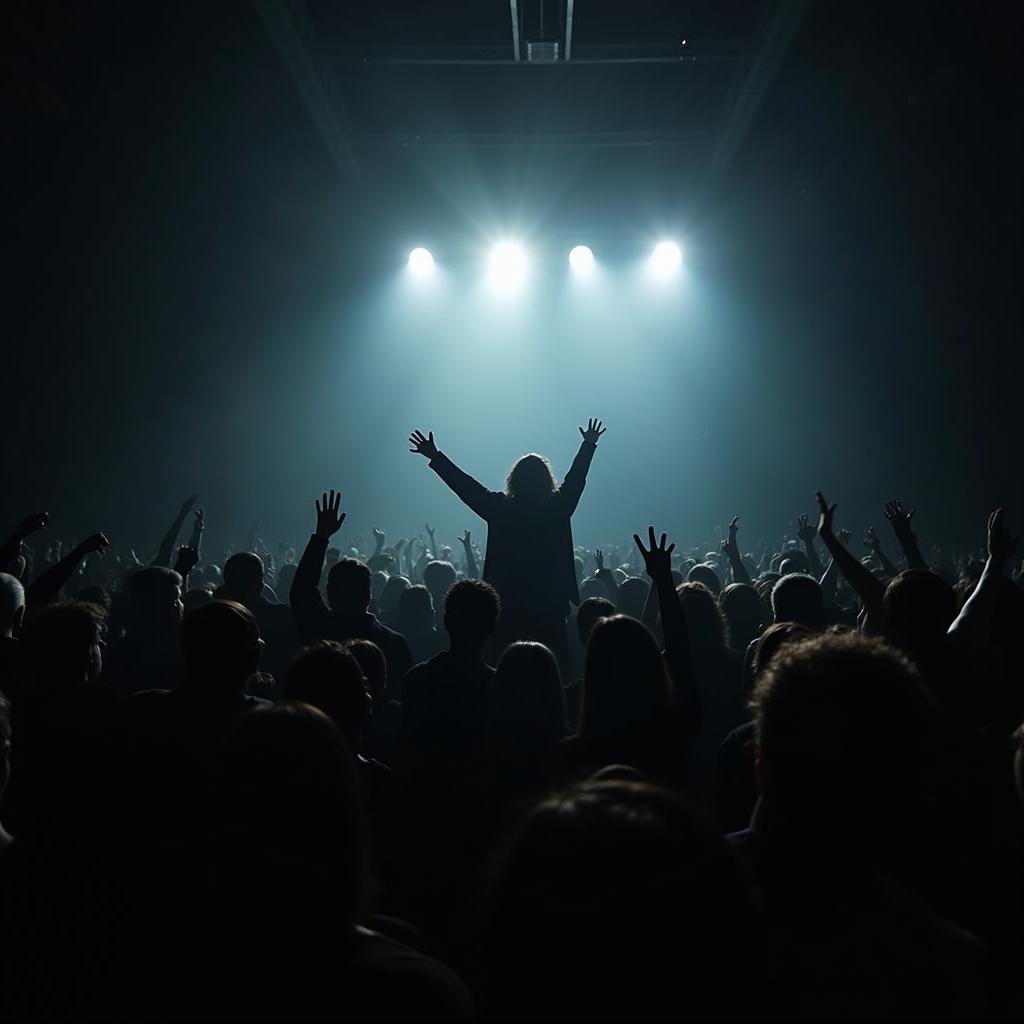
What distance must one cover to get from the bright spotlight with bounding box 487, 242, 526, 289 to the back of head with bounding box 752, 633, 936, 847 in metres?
23.3

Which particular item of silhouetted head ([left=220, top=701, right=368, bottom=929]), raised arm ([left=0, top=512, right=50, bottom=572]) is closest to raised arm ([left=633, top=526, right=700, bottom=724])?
silhouetted head ([left=220, top=701, right=368, bottom=929])

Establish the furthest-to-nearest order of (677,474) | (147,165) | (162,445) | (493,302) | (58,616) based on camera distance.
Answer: (677,474) → (493,302) → (162,445) → (147,165) → (58,616)

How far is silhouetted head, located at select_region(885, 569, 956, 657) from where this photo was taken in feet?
8.82

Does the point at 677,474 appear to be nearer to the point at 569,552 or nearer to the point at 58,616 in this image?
the point at 569,552

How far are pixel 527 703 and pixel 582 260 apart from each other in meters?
25.5

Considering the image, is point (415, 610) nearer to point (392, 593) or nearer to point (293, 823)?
point (392, 593)

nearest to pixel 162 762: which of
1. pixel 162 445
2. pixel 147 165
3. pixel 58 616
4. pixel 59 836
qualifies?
pixel 59 836

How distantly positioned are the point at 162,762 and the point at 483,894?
5.84 ft

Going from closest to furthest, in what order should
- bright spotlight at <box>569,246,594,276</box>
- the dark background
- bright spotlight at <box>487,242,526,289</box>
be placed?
the dark background, bright spotlight at <box>487,242,526,289</box>, bright spotlight at <box>569,246,594,276</box>

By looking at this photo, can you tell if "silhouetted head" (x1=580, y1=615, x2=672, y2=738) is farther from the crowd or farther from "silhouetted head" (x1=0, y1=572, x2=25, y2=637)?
"silhouetted head" (x1=0, y1=572, x2=25, y2=637)

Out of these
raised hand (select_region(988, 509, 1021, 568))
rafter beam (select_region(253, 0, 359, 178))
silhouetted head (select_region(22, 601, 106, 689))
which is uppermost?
rafter beam (select_region(253, 0, 359, 178))

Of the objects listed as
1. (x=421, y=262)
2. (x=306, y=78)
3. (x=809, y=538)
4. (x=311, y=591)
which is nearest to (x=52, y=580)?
(x=311, y=591)

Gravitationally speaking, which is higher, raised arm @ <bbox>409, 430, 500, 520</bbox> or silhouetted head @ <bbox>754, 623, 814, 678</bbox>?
raised arm @ <bbox>409, 430, 500, 520</bbox>

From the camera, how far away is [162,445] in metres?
23.4
